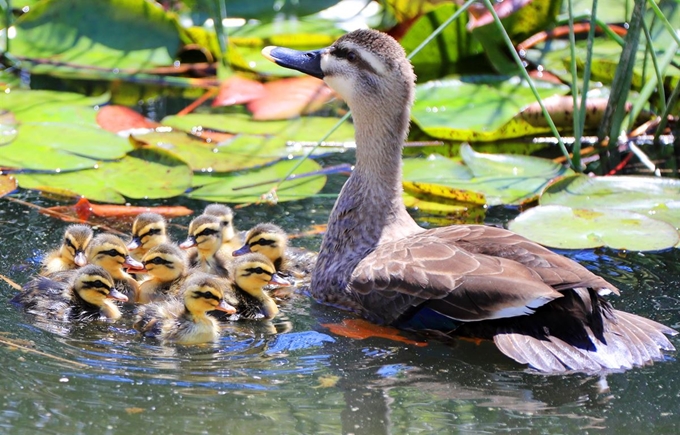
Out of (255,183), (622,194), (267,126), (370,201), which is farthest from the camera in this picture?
(267,126)

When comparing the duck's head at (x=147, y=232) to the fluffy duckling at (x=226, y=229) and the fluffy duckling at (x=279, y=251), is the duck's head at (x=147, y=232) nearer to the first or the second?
the fluffy duckling at (x=226, y=229)

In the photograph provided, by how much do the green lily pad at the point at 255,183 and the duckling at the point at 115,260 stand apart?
3.80ft

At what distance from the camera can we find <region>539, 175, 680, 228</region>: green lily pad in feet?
20.0

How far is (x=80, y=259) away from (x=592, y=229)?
275cm

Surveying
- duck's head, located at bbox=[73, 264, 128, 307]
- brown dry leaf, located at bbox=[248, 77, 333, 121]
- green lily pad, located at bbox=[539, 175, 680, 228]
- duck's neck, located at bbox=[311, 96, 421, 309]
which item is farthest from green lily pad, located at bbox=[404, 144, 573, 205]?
duck's head, located at bbox=[73, 264, 128, 307]

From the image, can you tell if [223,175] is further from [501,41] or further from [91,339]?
[501,41]

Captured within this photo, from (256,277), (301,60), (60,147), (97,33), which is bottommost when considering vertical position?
(256,277)

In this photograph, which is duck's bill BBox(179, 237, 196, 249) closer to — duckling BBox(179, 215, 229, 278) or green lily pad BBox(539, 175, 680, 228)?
duckling BBox(179, 215, 229, 278)

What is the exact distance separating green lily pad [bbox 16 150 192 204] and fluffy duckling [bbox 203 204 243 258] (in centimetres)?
66

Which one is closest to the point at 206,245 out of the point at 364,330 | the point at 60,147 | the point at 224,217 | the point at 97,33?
the point at 224,217

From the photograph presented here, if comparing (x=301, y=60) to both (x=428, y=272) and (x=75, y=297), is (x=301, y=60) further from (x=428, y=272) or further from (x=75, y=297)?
(x=75, y=297)

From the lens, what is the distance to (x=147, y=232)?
538cm

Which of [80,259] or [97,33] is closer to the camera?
[80,259]

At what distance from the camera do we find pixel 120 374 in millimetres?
4102
